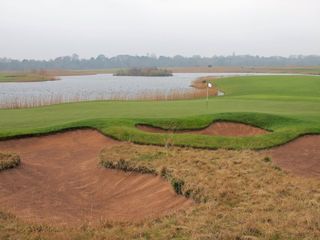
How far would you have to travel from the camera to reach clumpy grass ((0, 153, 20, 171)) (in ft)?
42.8

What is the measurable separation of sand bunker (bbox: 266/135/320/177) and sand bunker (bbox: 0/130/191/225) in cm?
481

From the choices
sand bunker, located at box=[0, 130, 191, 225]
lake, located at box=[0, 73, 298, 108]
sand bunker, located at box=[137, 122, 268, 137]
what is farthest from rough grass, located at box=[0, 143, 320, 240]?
lake, located at box=[0, 73, 298, 108]

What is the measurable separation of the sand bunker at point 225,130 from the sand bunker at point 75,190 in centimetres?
267

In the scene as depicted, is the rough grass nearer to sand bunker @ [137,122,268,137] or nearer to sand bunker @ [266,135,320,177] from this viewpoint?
sand bunker @ [266,135,320,177]

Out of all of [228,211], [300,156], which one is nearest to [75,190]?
[228,211]

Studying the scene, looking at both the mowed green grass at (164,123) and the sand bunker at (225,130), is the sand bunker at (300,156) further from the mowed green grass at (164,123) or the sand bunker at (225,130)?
the sand bunker at (225,130)

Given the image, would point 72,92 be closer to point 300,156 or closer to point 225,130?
point 225,130

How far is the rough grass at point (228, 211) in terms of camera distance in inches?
278

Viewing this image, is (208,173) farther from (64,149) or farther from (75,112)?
(75,112)

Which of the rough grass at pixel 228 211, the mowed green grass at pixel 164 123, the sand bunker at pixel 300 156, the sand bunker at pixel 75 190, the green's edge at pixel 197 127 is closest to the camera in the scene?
the rough grass at pixel 228 211

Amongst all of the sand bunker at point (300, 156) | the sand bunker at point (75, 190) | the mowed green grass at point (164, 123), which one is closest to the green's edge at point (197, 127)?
the mowed green grass at point (164, 123)

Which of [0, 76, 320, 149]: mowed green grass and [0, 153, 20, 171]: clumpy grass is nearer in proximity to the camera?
[0, 153, 20, 171]: clumpy grass

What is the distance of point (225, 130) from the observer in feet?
61.8

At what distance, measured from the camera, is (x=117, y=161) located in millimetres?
13109
